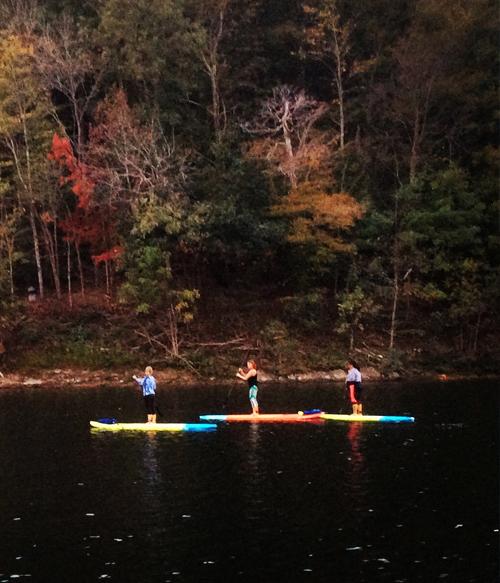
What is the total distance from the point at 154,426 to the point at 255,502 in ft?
35.1

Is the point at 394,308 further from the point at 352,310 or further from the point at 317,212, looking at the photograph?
the point at 317,212

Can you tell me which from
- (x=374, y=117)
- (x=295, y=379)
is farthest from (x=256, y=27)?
(x=295, y=379)

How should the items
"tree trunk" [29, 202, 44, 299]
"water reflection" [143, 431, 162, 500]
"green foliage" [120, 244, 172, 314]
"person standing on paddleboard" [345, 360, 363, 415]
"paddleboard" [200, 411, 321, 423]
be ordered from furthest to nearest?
1. "tree trunk" [29, 202, 44, 299]
2. "green foliage" [120, 244, 172, 314]
3. "person standing on paddleboard" [345, 360, 363, 415]
4. "paddleboard" [200, 411, 321, 423]
5. "water reflection" [143, 431, 162, 500]

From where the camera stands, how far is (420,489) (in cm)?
1936

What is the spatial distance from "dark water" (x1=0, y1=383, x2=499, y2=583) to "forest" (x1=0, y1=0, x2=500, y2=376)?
15.6 meters

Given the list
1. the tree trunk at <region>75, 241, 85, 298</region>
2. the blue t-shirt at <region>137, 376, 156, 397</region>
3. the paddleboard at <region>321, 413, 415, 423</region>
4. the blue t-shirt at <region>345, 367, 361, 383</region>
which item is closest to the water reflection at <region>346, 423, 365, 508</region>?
the paddleboard at <region>321, 413, 415, 423</region>

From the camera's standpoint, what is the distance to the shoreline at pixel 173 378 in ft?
142

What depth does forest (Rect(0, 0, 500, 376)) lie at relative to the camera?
4616 centimetres

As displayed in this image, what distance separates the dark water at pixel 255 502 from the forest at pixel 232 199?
15601mm

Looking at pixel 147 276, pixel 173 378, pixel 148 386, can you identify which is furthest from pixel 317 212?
pixel 148 386

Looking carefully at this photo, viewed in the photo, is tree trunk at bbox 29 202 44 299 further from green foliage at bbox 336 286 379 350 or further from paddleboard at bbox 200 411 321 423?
paddleboard at bbox 200 411 321 423

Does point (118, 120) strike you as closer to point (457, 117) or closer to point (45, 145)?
point (45, 145)

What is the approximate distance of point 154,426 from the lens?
94.1ft

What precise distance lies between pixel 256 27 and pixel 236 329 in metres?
24.4
